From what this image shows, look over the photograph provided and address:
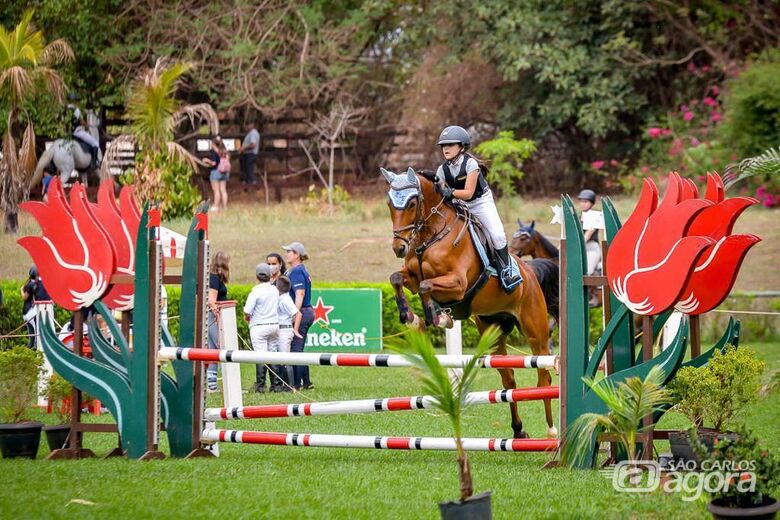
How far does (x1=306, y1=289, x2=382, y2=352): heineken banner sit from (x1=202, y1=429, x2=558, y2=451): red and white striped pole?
8228 mm

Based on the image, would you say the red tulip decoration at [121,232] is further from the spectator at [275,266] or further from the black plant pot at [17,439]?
the spectator at [275,266]

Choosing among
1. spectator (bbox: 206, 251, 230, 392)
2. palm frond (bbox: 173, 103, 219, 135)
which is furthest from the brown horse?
palm frond (bbox: 173, 103, 219, 135)

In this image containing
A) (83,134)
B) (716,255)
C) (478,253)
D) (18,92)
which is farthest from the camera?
(83,134)

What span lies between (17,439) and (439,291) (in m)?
3.77

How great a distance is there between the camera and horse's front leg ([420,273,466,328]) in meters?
9.88

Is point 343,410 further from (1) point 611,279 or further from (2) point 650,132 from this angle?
(2) point 650,132

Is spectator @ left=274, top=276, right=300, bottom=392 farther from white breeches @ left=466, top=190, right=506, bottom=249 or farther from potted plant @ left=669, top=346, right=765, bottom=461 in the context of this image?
potted plant @ left=669, top=346, right=765, bottom=461

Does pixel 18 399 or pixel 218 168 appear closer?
pixel 18 399

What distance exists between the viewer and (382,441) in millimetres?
8695

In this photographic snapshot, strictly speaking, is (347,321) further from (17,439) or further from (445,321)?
(17,439)

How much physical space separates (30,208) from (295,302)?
18.2ft

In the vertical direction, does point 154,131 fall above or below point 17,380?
above

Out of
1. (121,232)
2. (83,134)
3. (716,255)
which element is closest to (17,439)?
(121,232)

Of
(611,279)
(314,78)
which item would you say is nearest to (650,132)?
(314,78)
